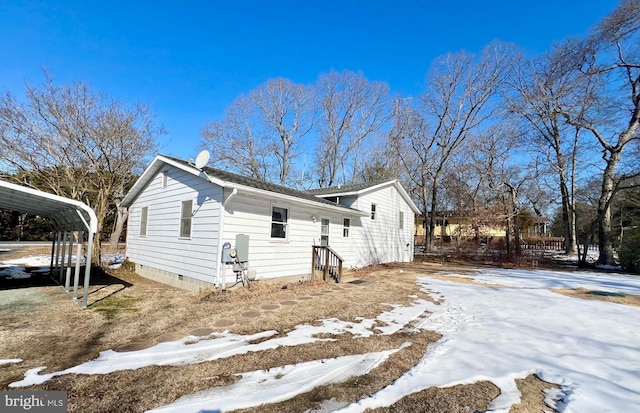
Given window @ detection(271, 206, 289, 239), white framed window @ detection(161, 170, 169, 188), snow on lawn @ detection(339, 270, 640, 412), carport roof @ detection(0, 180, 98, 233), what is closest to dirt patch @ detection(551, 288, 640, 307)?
snow on lawn @ detection(339, 270, 640, 412)

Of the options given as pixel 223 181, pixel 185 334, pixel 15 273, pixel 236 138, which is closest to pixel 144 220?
pixel 15 273

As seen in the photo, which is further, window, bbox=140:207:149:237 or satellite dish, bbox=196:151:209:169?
window, bbox=140:207:149:237

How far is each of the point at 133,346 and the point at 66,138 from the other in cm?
1509

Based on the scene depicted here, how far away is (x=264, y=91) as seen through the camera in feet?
84.7

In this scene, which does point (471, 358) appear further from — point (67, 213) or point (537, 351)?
point (67, 213)

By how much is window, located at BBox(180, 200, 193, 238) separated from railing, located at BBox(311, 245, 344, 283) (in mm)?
3914

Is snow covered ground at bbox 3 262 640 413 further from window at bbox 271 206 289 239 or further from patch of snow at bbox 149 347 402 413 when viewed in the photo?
window at bbox 271 206 289 239

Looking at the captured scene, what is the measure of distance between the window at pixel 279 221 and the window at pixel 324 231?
6.58ft

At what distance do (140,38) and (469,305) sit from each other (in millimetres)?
15760

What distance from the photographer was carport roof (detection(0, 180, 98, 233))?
16.4 feet

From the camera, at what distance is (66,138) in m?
13.9

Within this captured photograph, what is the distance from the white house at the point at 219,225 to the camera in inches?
284

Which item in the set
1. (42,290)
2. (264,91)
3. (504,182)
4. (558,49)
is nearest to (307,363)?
(42,290)

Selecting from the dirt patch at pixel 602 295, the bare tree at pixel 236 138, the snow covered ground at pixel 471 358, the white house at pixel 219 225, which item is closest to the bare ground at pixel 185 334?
the snow covered ground at pixel 471 358
